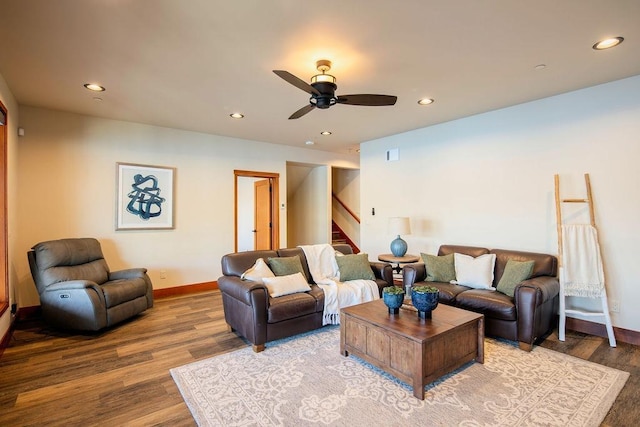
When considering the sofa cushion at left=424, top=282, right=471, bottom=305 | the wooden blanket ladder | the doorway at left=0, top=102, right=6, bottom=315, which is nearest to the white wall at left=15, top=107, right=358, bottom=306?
the doorway at left=0, top=102, right=6, bottom=315

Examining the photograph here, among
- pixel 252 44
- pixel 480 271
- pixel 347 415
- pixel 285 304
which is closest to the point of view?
pixel 347 415

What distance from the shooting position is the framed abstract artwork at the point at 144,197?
4500 mm

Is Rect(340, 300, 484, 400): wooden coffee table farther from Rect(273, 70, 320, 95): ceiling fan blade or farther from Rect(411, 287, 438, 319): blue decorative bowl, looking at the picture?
Rect(273, 70, 320, 95): ceiling fan blade

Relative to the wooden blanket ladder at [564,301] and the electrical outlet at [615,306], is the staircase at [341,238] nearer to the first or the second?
the wooden blanket ladder at [564,301]

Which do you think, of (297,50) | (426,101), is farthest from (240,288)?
(426,101)

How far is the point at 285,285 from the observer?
3221 millimetres

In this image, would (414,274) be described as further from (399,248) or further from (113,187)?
(113,187)

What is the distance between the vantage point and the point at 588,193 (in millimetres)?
3303

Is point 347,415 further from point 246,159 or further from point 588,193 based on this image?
point 246,159

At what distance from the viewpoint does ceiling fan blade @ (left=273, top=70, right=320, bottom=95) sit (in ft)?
→ 7.31

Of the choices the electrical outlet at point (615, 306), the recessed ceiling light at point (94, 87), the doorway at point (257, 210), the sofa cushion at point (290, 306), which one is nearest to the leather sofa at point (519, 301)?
the electrical outlet at point (615, 306)

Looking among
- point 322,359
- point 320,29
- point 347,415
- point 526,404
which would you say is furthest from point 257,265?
point 526,404

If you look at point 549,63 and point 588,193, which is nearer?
point 549,63

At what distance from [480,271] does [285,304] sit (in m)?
2.26
